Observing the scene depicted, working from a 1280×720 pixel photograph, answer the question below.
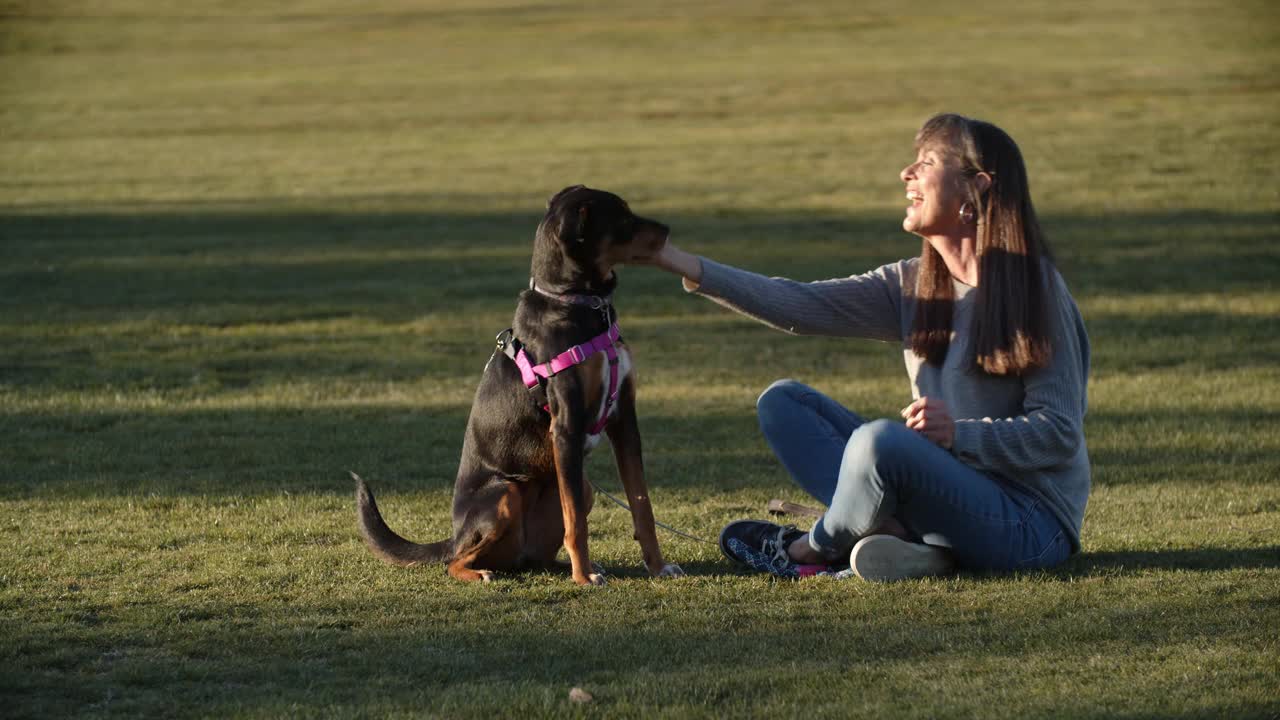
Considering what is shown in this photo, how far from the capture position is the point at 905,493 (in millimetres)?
4531

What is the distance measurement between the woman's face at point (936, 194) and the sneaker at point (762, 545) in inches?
42.3

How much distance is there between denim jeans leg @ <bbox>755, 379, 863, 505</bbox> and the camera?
5.04 m

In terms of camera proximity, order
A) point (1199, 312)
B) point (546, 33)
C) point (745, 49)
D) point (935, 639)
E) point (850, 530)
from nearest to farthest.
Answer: point (935, 639) < point (850, 530) < point (1199, 312) < point (745, 49) < point (546, 33)

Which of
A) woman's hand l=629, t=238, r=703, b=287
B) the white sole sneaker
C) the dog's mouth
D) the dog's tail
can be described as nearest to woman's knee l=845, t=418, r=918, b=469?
the white sole sneaker

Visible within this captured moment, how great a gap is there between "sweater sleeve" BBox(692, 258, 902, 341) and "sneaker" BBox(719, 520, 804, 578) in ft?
2.13

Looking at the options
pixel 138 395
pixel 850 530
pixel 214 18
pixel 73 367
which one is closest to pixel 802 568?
pixel 850 530

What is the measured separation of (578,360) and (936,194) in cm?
118

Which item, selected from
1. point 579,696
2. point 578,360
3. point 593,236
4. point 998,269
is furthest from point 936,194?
point 579,696

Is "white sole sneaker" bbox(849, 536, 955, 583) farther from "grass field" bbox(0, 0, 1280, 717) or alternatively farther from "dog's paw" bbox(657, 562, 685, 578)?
"dog's paw" bbox(657, 562, 685, 578)

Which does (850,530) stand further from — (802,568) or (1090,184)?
(1090,184)

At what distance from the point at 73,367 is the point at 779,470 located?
187 inches

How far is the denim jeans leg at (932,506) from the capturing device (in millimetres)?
4445

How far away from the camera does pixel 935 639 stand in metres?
4.20

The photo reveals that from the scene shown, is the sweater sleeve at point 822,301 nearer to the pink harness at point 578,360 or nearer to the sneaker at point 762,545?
the pink harness at point 578,360
